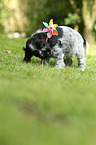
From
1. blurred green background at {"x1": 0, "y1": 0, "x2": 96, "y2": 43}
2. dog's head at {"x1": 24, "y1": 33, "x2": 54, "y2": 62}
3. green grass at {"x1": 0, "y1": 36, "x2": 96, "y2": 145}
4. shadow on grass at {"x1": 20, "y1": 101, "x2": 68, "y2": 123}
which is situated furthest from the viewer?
blurred green background at {"x1": 0, "y1": 0, "x2": 96, "y2": 43}

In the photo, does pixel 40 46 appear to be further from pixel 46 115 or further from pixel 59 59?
pixel 46 115

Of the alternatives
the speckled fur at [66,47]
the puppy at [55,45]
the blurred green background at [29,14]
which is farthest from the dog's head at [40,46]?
the blurred green background at [29,14]

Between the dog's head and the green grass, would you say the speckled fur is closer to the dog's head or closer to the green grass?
the dog's head

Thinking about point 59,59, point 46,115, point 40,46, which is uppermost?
point 40,46

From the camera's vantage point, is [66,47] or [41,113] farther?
[66,47]

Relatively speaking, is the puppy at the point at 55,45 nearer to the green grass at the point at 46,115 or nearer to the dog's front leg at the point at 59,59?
the dog's front leg at the point at 59,59

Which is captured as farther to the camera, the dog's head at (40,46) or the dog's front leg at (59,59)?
the dog's front leg at (59,59)

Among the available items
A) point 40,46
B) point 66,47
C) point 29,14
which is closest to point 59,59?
point 66,47

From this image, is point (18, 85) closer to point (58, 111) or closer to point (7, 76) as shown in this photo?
point (7, 76)

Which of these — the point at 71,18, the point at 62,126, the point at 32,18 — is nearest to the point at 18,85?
the point at 62,126

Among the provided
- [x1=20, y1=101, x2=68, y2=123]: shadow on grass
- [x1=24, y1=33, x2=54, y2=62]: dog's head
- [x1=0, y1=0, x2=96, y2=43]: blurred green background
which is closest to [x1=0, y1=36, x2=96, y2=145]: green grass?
[x1=20, y1=101, x2=68, y2=123]: shadow on grass

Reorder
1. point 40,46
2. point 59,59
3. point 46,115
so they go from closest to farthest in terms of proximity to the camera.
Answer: point 46,115, point 40,46, point 59,59

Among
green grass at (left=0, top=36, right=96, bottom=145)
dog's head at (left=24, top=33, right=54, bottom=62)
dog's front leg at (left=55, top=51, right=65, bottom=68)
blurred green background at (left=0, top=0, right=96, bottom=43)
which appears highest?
blurred green background at (left=0, top=0, right=96, bottom=43)

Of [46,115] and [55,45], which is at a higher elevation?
[55,45]
